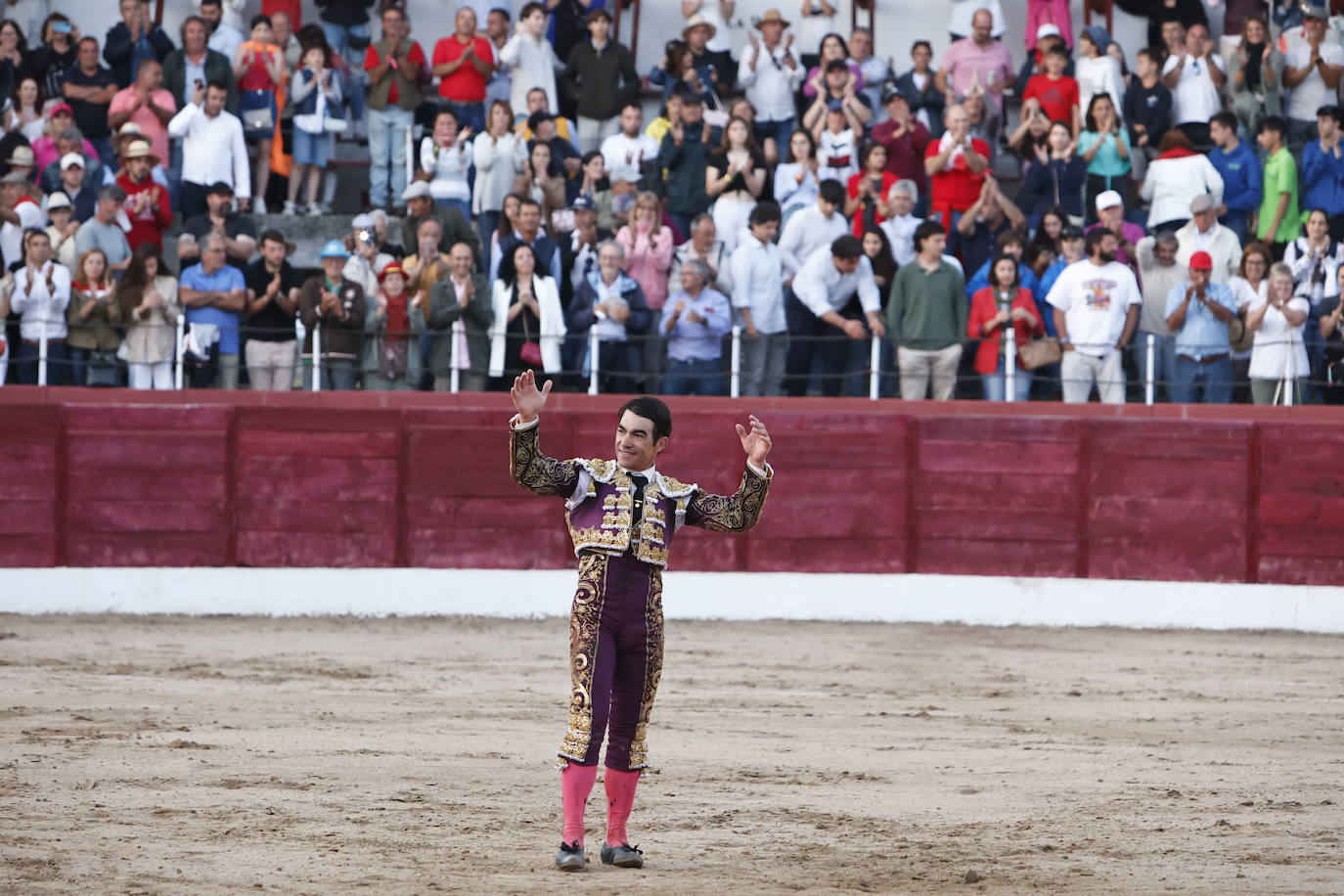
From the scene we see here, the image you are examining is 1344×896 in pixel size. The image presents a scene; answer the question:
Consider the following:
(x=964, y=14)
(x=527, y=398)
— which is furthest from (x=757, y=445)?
(x=964, y=14)

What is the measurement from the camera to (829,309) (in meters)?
12.6

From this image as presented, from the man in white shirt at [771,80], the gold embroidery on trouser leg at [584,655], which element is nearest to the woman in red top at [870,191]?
the man in white shirt at [771,80]

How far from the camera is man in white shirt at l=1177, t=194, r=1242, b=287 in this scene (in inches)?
518

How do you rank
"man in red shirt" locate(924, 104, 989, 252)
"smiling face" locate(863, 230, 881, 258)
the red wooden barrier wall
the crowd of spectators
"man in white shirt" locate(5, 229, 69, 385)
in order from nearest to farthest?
"man in white shirt" locate(5, 229, 69, 385) → the crowd of spectators → the red wooden barrier wall → "smiling face" locate(863, 230, 881, 258) → "man in red shirt" locate(924, 104, 989, 252)

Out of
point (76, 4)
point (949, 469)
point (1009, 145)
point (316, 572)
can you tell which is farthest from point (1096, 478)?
point (76, 4)

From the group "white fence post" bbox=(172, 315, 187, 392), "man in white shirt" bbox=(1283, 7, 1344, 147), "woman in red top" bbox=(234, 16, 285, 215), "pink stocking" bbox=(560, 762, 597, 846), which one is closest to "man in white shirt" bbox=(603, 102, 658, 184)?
"woman in red top" bbox=(234, 16, 285, 215)

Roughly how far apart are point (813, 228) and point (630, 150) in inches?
67.6

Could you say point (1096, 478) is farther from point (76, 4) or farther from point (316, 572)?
point (76, 4)

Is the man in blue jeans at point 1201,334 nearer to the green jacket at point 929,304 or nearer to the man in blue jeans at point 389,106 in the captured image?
the green jacket at point 929,304

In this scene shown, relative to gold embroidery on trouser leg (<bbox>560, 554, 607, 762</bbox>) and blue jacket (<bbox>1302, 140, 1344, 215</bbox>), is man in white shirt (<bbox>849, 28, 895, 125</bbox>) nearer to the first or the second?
blue jacket (<bbox>1302, 140, 1344, 215</bbox>)

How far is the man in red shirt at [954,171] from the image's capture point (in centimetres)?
1362

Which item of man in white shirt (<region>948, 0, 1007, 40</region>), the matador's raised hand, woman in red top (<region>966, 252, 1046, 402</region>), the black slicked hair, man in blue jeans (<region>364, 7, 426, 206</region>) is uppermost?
man in white shirt (<region>948, 0, 1007, 40</region>)

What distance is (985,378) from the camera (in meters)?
13.0

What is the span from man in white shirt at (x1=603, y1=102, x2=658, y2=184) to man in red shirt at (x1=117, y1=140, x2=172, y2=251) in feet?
9.86
